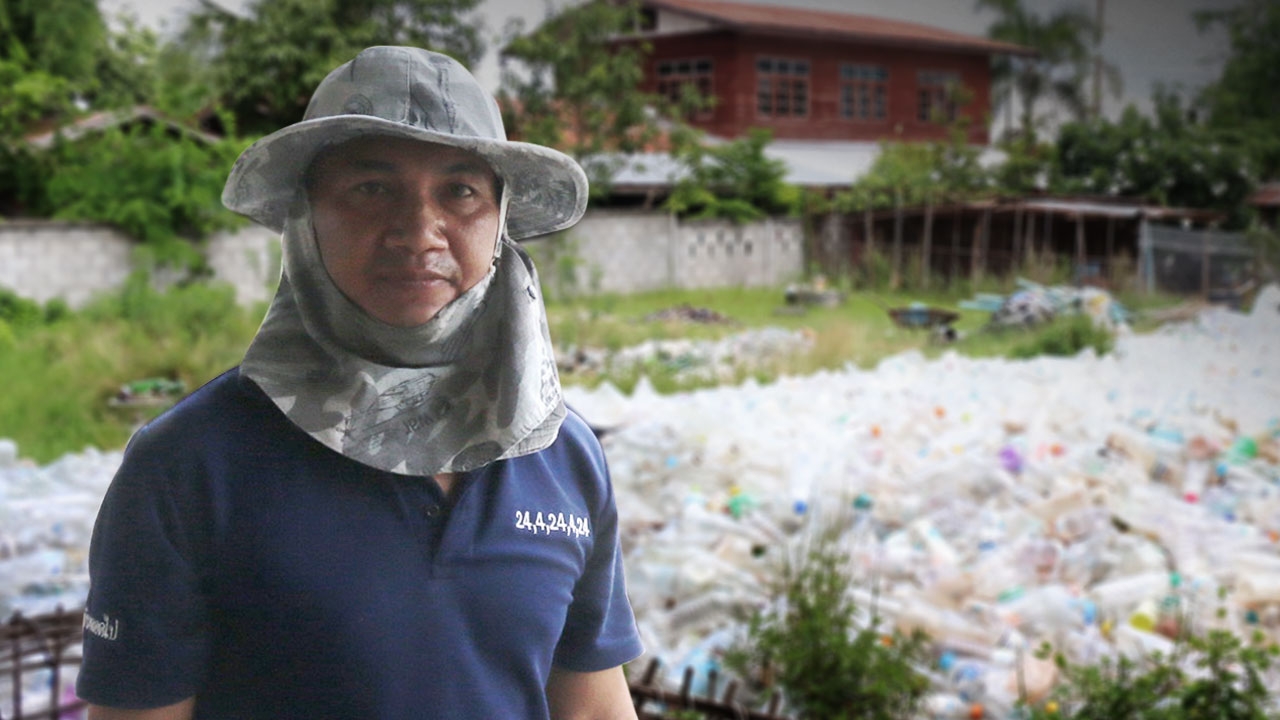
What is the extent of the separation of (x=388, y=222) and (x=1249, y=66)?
22.3 meters

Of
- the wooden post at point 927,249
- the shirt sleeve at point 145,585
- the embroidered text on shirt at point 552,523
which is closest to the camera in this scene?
the shirt sleeve at point 145,585

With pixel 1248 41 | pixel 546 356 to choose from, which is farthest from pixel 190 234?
pixel 1248 41

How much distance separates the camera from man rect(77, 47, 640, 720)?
97 centimetres

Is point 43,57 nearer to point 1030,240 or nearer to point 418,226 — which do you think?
point 1030,240

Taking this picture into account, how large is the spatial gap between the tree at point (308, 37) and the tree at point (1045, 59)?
49.7 feet

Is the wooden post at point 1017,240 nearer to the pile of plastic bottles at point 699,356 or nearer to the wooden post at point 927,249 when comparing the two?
the wooden post at point 927,249

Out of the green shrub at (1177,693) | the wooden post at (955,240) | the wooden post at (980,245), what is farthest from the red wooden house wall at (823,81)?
the green shrub at (1177,693)

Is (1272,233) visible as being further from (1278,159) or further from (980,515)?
(980,515)

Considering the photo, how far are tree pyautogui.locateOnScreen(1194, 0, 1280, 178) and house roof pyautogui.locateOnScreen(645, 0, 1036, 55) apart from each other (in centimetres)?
337

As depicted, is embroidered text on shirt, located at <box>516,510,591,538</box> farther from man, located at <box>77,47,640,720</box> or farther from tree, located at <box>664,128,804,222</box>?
tree, located at <box>664,128,804,222</box>

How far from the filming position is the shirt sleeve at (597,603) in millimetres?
1158

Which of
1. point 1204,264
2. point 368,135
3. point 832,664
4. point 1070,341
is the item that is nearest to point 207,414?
point 368,135

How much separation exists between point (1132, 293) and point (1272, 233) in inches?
63.6

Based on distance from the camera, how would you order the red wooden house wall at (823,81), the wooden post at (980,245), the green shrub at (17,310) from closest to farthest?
1. the green shrub at (17,310)
2. the wooden post at (980,245)
3. the red wooden house wall at (823,81)
